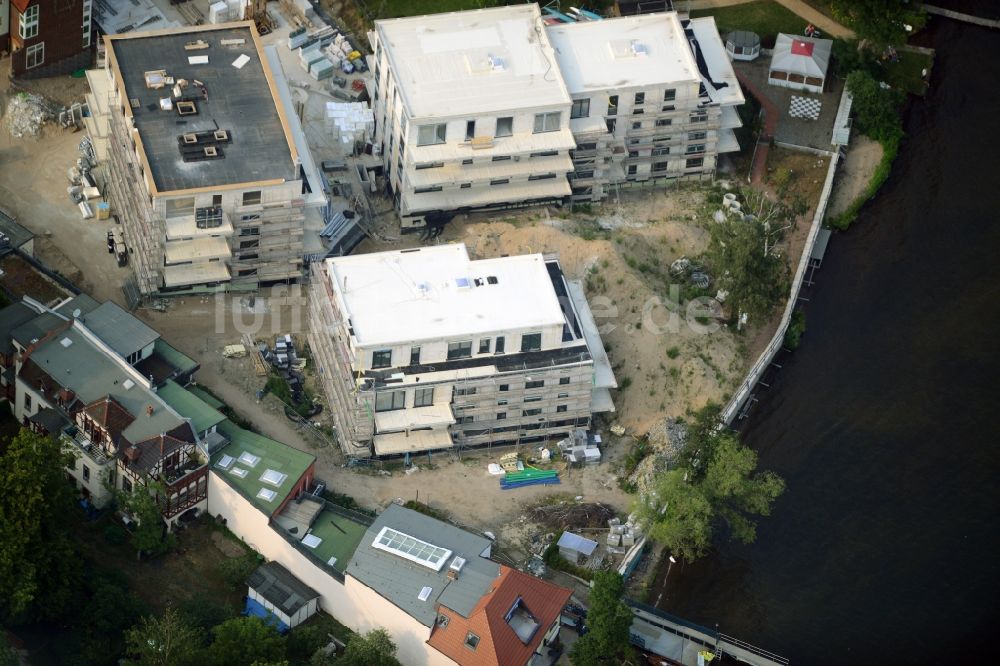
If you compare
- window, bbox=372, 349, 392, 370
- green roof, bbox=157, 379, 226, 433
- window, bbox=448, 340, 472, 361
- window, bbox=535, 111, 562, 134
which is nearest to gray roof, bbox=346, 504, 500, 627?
window, bbox=372, 349, 392, 370

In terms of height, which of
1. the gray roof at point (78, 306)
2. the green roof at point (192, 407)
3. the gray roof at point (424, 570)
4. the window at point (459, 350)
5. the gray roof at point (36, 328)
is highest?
the gray roof at point (36, 328)

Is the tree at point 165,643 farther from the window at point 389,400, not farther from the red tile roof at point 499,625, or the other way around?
the window at point 389,400

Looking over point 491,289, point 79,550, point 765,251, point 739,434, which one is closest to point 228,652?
point 79,550

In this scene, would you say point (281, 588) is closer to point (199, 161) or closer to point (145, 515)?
point (145, 515)

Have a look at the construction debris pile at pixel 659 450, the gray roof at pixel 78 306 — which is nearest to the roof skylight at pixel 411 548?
the construction debris pile at pixel 659 450

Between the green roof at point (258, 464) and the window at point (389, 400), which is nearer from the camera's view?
the green roof at point (258, 464)

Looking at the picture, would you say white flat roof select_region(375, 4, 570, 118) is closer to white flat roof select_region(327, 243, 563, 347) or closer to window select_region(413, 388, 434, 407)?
white flat roof select_region(327, 243, 563, 347)

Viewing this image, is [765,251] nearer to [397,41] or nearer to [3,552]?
[397,41]
